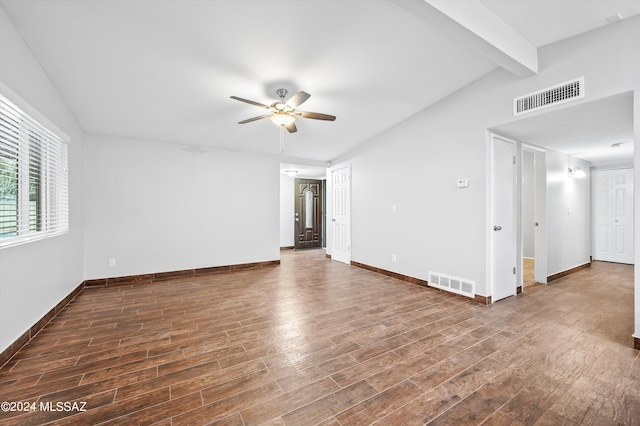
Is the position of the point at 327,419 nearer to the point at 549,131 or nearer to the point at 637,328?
the point at 637,328

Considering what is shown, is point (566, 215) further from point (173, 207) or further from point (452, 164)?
point (173, 207)

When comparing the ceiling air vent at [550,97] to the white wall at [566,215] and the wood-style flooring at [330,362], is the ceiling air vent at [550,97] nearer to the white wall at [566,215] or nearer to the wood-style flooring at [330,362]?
the white wall at [566,215]

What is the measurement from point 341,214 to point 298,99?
3.81 meters

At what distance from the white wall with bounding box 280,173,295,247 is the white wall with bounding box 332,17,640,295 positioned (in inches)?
128

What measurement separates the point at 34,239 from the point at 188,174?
275 centimetres

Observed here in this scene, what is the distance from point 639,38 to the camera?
91.0 inches

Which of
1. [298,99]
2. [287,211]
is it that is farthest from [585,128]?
[287,211]

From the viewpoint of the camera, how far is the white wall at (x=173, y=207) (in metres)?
4.39

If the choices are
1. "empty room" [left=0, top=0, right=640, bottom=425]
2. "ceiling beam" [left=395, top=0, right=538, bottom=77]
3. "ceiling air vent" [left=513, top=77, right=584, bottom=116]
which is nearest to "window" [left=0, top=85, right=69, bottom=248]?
"empty room" [left=0, top=0, right=640, bottom=425]

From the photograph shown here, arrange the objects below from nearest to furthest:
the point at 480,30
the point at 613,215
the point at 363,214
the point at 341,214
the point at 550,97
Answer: the point at 480,30
the point at 550,97
the point at 363,214
the point at 613,215
the point at 341,214

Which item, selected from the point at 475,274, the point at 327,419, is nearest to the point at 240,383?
the point at 327,419

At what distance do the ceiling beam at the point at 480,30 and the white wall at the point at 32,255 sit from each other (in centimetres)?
317

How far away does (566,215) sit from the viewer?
5.04 m

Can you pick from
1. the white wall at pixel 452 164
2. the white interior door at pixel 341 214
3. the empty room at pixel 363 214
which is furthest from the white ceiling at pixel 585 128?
the white interior door at pixel 341 214
